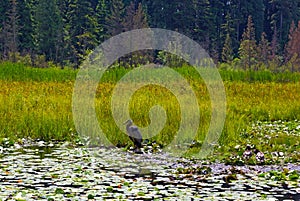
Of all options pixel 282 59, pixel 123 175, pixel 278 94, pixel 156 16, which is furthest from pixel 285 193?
pixel 156 16

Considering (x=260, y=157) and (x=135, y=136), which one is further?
(x=135, y=136)

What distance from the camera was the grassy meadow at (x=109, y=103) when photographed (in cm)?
1190

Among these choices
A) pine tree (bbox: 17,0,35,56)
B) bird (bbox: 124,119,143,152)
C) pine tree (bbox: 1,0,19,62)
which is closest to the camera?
bird (bbox: 124,119,143,152)

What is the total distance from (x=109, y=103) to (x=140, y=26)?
3215 cm

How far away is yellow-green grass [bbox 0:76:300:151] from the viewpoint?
468 inches

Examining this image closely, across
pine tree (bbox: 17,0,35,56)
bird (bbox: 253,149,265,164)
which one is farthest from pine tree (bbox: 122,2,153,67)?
bird (bbox: 253,149,265,164)

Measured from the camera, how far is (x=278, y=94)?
1859cm

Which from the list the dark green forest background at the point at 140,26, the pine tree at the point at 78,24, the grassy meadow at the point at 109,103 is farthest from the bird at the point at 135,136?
the pine tree at the point at 78,24

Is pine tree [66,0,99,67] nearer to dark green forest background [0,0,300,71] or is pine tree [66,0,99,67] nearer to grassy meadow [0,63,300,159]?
dark green forest background [0,0,300,71]

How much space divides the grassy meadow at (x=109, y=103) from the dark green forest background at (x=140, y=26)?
1687 cm

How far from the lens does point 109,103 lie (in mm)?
14586

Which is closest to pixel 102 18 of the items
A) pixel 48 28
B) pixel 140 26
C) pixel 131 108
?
pixel 48 28

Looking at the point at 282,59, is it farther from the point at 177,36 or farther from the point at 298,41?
the point at 177,36

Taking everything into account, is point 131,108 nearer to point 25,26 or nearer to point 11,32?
point 11,32
